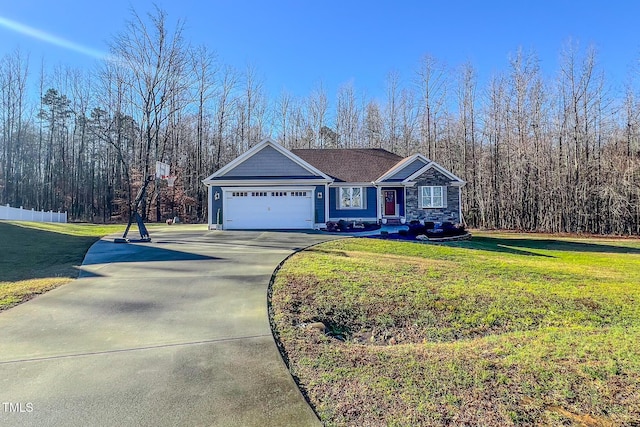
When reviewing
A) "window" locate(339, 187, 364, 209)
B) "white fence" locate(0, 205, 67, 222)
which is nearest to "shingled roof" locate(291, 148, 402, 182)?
"window" locate(339, 187, 364, 209)

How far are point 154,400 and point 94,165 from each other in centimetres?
4295

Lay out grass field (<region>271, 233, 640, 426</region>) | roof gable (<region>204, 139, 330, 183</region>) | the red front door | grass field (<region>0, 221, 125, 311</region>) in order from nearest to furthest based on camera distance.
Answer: grass field (<region>271, 233, 640, 426</region>) → grass field (<region>0, 221, 125, 311</region>) → roof gable (<region>204, 139, 330, 183</region>) → the red front door

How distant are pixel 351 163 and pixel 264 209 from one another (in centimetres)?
670

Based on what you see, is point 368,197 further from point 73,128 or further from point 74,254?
point 73,128

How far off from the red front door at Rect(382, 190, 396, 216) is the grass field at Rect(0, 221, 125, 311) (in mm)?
15220

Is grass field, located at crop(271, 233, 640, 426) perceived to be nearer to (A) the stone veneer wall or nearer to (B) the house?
(B) the house

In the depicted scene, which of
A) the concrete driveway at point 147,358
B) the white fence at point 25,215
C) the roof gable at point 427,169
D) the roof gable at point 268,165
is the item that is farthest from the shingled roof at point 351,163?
the white fence at point 25,215

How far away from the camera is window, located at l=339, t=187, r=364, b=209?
19469mm

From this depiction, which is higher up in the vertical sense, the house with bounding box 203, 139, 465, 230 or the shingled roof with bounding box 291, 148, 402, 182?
the shingled roof with bounding box 291, 148, 402, 182

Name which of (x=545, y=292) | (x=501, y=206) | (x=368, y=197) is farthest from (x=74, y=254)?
(x=501, y=206)

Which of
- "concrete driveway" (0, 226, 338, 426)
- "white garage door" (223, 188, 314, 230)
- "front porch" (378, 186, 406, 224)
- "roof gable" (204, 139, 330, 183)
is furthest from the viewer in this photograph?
"front porch" (378, 186, 406, 224)

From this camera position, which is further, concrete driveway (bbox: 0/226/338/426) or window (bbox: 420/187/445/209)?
window (bbox: 420/187/445/209)

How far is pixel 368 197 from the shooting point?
19.6 metres

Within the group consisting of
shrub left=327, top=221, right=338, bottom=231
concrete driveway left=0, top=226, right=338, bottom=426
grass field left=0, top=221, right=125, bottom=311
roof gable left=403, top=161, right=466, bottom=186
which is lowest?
concrete driveway left=0, top=226, right=338, bottom=426
